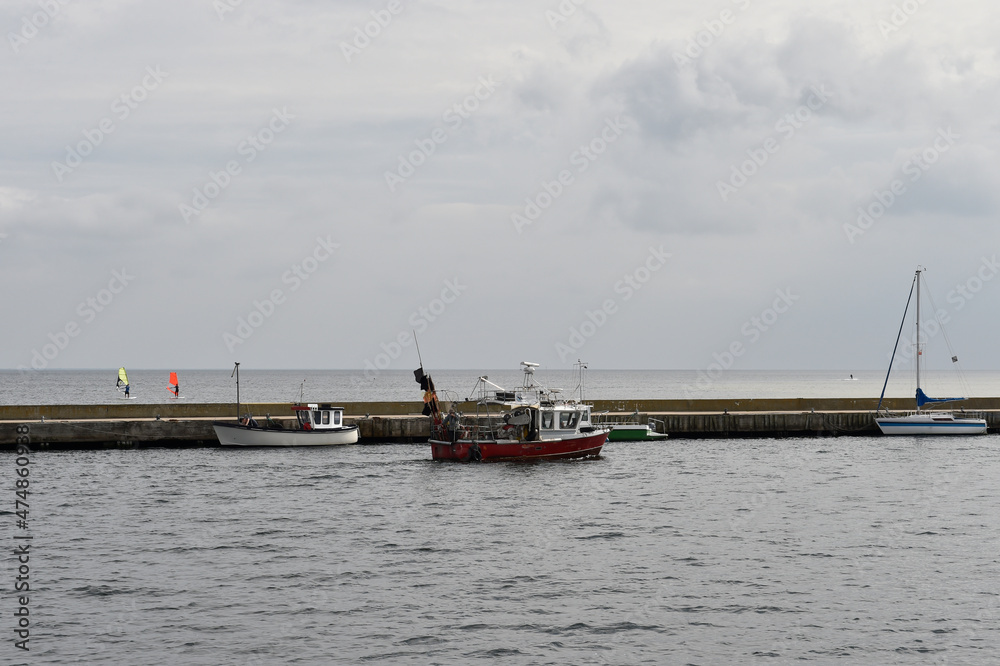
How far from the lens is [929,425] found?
66375 mm

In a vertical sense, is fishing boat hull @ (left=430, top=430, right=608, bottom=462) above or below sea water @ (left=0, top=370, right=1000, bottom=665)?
above

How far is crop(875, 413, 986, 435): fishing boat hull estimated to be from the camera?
66.3 metres

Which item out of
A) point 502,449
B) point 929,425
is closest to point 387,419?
point 502,449

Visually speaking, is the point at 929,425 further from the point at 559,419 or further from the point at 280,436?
the point at 280,436

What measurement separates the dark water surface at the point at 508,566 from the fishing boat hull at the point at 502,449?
113cm

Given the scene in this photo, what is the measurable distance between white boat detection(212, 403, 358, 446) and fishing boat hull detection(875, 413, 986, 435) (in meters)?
37.6

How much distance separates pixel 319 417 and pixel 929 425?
42283 millimetres

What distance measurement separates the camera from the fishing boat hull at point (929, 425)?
6631 cm

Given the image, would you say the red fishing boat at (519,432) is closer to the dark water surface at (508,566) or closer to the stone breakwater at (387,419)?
the dark water surface at (508,566)

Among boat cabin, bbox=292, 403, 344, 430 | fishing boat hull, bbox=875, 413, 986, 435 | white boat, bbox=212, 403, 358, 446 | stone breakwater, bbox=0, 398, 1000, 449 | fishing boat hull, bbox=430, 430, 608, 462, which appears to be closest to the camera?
fishing boat hull, bbox=430, 430, 608, 462

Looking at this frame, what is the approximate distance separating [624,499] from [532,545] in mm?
10058

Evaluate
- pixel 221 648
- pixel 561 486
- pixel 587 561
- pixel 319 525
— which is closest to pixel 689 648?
pixel 587 561

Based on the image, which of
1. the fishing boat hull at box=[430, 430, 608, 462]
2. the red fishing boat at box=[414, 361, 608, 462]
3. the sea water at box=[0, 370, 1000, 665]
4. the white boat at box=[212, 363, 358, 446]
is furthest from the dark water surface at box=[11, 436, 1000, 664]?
the white boat at box=[212, 363, 358, 446]

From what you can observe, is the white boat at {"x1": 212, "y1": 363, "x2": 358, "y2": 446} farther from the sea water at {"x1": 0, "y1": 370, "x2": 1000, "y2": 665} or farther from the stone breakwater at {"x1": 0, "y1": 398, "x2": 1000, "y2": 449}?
the sea water at {"x1": 0, "y1": 370, "x2": 1000, "y2": 665}
